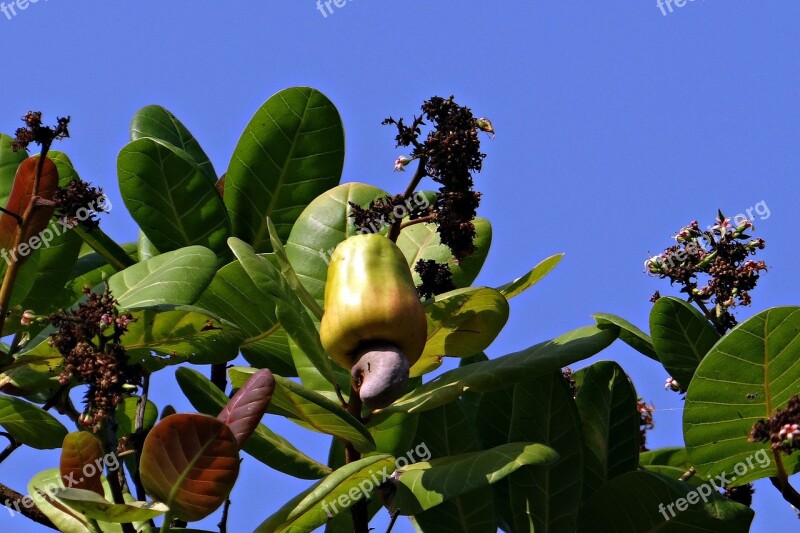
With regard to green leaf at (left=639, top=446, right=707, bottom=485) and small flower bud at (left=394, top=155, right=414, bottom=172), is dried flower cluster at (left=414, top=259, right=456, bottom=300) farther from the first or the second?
green leaf at (left=639, top=446, right=707, bottom=485)

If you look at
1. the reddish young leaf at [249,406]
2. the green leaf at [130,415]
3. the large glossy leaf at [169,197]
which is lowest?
the reddish young leaf at [249,406]

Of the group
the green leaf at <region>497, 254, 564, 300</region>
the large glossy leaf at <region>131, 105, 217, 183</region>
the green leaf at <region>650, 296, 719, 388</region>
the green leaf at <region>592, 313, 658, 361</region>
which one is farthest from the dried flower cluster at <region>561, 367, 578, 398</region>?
the large glossy leaf at <region>131, 105, 217, 183</region>

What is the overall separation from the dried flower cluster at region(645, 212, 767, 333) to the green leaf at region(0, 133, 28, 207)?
1.78m

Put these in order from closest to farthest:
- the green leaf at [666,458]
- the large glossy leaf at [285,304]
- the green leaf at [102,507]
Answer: the green leaf at [102,507], the large glossy leaf at [285,304], the green leaf at [666,458]

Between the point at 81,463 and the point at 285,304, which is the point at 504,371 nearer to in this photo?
the point at 285,304

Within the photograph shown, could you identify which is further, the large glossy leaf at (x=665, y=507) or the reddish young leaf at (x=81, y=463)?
the large glossy leaf at (x=665, y=507)

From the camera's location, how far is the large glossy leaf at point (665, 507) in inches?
110

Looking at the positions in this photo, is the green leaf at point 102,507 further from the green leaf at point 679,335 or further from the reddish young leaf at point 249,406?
the green leaf at point 679,335

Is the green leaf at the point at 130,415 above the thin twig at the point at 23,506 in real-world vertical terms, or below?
above

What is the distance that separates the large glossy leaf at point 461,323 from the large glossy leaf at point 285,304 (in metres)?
0.32

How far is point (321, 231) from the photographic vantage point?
10.2ft

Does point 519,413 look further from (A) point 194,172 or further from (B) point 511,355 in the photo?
(A) point 194,172

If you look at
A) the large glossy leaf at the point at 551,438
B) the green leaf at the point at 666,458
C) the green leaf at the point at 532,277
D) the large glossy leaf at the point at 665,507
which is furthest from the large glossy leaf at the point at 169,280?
the green leaf at the point at 666,458

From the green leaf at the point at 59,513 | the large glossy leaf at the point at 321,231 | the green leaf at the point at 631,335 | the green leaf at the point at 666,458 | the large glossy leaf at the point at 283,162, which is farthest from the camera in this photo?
the green leaf at the point at 666,458
